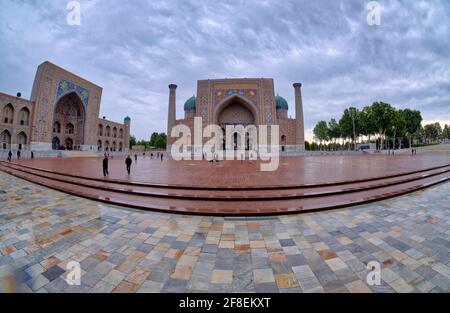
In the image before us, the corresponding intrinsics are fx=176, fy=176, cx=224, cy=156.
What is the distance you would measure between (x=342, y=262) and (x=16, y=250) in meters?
4.33

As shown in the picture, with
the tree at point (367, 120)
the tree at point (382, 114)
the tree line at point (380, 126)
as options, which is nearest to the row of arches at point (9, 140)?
the tree line at point (380, 126)

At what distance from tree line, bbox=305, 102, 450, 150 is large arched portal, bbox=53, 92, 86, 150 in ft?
178

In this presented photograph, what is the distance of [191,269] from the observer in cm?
204

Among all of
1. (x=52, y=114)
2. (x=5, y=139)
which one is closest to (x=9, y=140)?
(x=5, y=139)

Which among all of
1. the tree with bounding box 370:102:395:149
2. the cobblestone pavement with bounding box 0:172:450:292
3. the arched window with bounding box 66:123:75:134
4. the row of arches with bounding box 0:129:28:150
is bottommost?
the cobblestone pavement with bounding box 0:172:450:292

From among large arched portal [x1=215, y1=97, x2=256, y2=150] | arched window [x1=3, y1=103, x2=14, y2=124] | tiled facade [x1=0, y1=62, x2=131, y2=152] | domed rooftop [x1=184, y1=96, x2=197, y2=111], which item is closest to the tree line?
large arched portal [x1=215, y1=97, x2=256, y2=150]

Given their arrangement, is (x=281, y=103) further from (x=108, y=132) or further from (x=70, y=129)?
(x=70, y=129)

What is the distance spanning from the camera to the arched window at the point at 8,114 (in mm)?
25969

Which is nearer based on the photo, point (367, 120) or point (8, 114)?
point (8, 114)

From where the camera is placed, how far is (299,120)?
3597 centimetres

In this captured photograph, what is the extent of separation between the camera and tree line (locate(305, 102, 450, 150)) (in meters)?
35.2

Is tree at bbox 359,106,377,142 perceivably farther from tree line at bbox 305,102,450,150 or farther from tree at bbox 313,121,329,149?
tree at bbox 313,121,329,149

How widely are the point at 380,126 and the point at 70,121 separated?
209 ft

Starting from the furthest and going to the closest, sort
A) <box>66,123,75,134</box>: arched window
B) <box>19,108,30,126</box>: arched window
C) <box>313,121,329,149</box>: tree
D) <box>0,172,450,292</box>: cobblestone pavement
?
1. <box>313,121,329,149</box>: tree
2. <box>66,123,75,134</box>: arched window
3. <box>19,108,30,126</box>: arched window
4. <box>0,172,450,292</box>: cobblestone pavement
